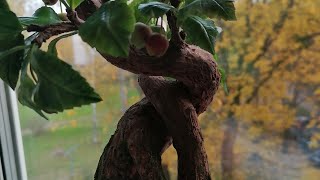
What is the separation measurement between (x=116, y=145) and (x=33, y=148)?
632 millimetres

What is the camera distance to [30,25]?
22.1 inches

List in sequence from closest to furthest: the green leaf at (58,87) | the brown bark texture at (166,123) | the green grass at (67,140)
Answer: the green leaf at (58,87), the brown bark texture at (166,123), the green grass at (67,140)

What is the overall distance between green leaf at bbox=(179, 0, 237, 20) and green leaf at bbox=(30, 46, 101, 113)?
19cm

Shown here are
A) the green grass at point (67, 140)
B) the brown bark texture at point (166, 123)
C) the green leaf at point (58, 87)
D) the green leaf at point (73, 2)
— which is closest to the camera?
the green leaf at point (58, 87)

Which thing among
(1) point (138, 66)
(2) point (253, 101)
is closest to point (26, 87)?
(1) point (138, 66)

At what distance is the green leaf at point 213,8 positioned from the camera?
548 millimetres

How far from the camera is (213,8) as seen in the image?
549mm

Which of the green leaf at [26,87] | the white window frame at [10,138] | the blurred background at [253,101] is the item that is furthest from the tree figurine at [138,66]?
the white window frame at [10,138]

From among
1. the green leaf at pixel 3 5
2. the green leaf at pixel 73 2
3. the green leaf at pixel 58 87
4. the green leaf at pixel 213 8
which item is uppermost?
the green leaf at pixel 3 5

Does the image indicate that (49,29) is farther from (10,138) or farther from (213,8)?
(10,138)

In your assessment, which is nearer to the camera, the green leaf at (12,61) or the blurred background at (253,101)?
the green leaf at (12,61)

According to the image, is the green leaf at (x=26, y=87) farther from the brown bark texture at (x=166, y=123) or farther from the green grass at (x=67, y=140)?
the green grass at (x=67, y=140)

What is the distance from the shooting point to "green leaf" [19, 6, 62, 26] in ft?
1.96

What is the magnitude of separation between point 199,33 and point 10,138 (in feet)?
2.86
